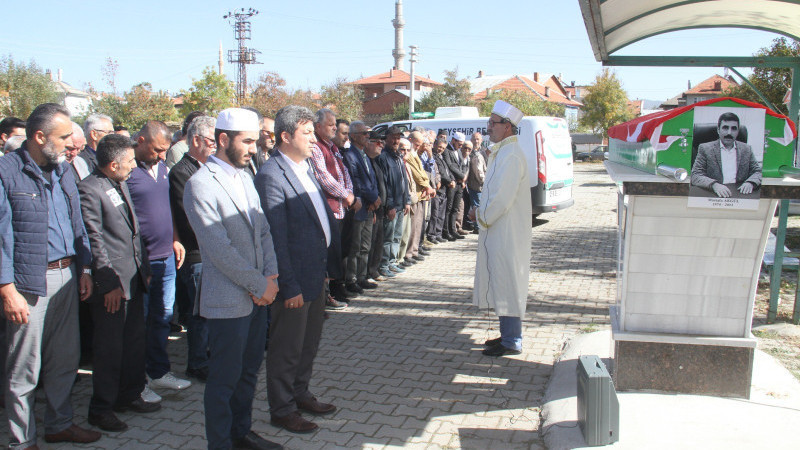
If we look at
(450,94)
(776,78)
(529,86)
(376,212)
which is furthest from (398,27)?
(376,212)

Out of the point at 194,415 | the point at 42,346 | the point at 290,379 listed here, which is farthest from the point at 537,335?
the point at 42,346

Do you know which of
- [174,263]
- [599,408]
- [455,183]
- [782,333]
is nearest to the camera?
[599,408]

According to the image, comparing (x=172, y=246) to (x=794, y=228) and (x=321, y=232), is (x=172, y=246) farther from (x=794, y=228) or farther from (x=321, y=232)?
(x=794, y=228)

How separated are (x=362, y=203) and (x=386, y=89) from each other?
256 feet

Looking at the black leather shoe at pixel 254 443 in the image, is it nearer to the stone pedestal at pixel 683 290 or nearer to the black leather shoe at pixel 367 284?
the stone pedestal at pixel 683 290

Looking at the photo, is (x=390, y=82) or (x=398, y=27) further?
(x=390, y=82)

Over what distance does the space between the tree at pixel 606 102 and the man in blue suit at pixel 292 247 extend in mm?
51908

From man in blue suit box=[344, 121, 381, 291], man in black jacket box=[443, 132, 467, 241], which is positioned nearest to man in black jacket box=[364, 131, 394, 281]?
man in blue suit box=[344, 121, 381, 291]

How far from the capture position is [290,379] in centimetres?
398

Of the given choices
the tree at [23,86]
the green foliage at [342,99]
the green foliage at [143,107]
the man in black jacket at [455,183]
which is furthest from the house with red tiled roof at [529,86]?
the man in black jacket at [455,183]

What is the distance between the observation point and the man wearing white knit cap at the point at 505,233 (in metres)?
5.34

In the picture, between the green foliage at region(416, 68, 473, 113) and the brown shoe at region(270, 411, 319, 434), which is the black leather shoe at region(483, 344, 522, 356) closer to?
the brown shoe at region(270, 411, 319, 434)

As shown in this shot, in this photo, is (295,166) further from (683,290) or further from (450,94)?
(450,94)

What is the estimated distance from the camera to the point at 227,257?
3305 millimetres
